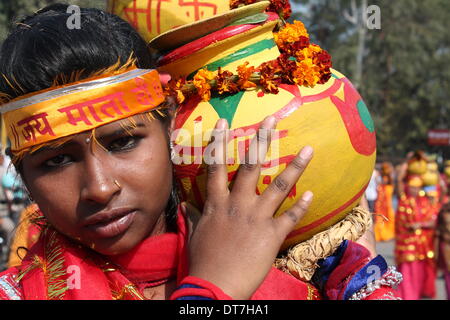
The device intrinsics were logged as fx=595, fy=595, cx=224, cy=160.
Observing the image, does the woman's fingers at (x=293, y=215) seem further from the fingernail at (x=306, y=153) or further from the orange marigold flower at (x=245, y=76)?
the orange marigold flower at (x=245, y=76)

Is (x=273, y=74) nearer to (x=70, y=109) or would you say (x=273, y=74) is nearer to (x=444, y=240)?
(x=70, y=109)

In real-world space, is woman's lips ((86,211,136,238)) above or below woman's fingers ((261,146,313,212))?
below

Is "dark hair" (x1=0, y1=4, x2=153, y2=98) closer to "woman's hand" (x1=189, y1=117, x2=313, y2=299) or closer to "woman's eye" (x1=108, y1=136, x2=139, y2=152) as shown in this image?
"woman's eye" (x1=108, y1=136, x2=139, y2=152)

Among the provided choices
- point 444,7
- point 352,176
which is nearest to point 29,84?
point 352,176

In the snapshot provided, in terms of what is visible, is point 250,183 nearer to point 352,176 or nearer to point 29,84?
point 352,176

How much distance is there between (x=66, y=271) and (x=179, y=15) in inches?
37.0

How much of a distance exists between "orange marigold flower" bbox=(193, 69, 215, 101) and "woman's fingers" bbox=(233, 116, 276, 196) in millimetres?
225

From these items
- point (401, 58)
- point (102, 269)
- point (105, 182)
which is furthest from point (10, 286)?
point (401, 58)

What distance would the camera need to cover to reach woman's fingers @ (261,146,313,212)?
177 cm

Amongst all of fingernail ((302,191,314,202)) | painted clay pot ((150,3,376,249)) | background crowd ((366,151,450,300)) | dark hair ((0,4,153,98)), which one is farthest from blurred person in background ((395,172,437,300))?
dark hair ((0,4,153,98))

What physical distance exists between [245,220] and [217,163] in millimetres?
191

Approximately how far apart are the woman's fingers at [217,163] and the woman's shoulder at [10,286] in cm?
78

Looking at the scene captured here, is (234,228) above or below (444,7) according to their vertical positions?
above
